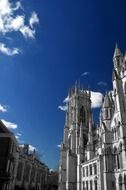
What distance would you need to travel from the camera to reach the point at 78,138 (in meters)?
81.1

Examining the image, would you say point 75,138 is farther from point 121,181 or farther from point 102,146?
point 121,181

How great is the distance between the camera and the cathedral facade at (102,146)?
4862cm

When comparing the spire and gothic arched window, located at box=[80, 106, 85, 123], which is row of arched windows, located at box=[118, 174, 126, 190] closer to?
the spire

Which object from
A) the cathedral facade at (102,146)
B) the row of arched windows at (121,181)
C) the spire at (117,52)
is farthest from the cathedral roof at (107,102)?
the row of arched windows at (121,181)

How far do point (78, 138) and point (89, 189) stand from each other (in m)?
24.0

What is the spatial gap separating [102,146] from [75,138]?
29.4 m

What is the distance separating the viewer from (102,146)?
53312 millimetres

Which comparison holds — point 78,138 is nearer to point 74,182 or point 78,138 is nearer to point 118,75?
point 74,182

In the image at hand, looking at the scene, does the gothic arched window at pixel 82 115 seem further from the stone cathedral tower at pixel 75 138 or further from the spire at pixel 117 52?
the spire at pixel 117 52

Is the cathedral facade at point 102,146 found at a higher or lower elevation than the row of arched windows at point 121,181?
higher

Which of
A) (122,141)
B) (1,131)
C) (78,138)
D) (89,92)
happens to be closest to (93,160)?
(122,141)

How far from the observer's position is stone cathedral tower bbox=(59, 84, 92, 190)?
2847 inches

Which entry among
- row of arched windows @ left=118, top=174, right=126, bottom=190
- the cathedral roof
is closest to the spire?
the cathedral roof

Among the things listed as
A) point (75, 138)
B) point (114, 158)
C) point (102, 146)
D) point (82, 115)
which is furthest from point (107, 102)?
point (82, 115)
